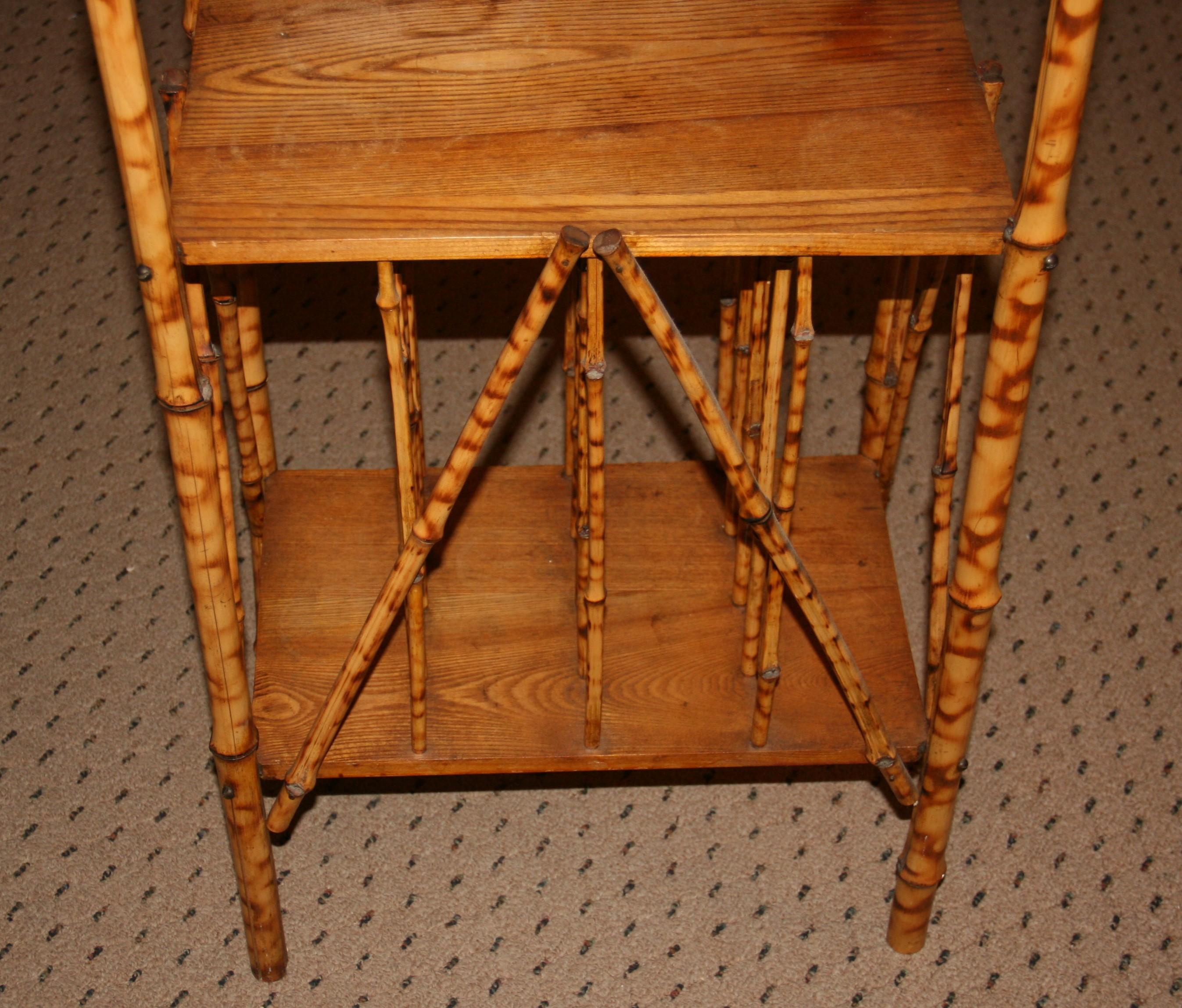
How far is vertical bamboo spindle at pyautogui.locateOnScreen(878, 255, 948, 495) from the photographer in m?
1.27

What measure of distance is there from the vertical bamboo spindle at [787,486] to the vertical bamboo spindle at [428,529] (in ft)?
0.49

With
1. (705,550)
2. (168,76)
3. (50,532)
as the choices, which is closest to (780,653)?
(705,550)

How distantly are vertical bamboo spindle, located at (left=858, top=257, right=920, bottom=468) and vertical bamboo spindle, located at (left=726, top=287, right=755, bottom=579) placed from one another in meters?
0.12

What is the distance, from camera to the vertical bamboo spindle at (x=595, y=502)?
102cm

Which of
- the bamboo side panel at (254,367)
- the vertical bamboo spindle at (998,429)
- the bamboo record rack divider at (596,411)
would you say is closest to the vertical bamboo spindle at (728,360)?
the bamboo record rack divider at (596,411)

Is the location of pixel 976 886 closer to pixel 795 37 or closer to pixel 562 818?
pixel 562 818

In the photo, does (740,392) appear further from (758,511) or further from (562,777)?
(562,777)

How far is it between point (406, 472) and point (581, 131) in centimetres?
Result: 25

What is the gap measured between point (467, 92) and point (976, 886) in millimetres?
794

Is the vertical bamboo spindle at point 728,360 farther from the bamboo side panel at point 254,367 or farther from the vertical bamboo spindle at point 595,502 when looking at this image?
the bamboo side panel at point 254,367

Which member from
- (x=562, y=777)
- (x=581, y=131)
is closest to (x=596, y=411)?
(x=581, y=131)

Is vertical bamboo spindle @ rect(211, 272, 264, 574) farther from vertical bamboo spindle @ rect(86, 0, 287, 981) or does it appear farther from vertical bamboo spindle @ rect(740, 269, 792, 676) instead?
vertical bamboo spindle @ rect(740, 269, 792, 676)

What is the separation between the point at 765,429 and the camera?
3.62 ft

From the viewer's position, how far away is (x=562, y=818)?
145 cm
